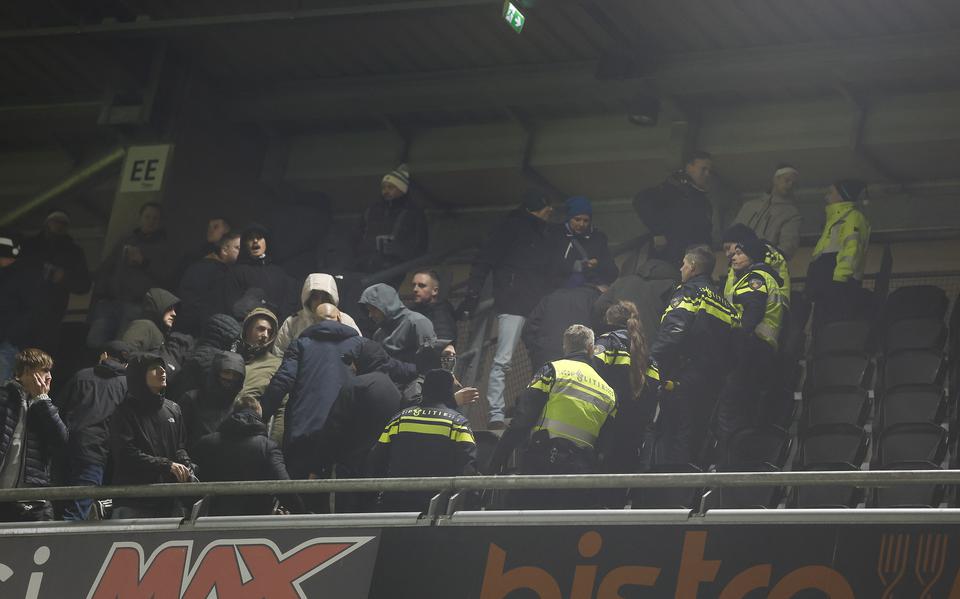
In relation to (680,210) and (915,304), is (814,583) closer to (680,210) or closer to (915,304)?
(915,304)

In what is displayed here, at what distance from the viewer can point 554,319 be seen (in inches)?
439

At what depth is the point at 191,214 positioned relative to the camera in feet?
49.7

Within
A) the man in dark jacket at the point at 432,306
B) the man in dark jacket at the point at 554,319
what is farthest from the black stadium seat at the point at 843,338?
the man in dark jacket at the point at 432,306

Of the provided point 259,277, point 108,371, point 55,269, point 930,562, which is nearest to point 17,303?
point 55,269

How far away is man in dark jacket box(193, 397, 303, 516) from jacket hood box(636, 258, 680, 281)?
333 centimetres

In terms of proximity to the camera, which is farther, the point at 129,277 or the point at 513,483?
the point at 129,277

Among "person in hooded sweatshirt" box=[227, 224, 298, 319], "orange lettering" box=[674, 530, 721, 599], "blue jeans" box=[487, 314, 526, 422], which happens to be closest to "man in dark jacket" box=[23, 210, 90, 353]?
"person in hooded sweatshirt" box=[227, 224, 298, 319]

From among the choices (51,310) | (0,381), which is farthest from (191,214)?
(0,381)

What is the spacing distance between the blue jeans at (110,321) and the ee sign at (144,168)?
232 cm

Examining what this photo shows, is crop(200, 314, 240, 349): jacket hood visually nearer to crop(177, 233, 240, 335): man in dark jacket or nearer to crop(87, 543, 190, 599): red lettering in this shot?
crop(177, 233, 240, 335): man in dark jacket

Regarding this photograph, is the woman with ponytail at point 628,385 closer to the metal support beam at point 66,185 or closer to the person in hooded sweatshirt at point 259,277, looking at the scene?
the person in hooded sweatshirt at point 259,277

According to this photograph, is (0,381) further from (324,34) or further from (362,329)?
(324,34)

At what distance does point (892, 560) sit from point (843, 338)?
165 inches

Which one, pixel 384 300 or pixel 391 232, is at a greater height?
pixel 391 232
